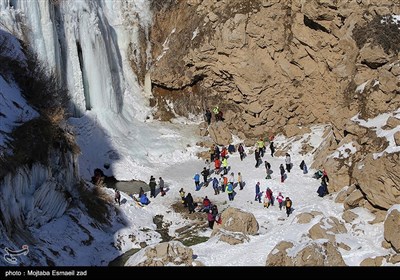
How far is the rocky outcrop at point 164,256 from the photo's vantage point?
80.2ft

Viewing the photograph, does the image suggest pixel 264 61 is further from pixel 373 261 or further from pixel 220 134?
pixel 373 261

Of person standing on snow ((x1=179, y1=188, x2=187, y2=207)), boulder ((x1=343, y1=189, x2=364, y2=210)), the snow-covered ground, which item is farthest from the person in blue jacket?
boulder ((x1=343, y1=189, x2=364, y2=210))

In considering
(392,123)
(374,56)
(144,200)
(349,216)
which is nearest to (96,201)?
(144,200)

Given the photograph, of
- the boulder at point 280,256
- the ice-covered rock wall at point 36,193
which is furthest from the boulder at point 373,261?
the ice-covered rock wall at point 36,193

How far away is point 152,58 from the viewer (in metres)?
44.8

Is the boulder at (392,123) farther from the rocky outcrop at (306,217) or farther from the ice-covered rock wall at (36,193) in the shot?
the ice-covered rock wall at (36,193)

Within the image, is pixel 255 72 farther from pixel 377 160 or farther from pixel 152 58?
pixel 377 160

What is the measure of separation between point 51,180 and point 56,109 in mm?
4081

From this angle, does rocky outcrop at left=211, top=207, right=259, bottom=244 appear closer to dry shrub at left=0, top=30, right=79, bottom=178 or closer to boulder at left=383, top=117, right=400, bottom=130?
dry shrub at left=0, top=30, right=79, bottom=178

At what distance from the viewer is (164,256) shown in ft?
80.6

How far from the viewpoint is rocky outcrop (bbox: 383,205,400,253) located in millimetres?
25766

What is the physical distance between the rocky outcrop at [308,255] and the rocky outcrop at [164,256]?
3.08m

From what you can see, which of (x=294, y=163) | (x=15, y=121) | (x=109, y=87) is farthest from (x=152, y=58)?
(x=15, y=121)

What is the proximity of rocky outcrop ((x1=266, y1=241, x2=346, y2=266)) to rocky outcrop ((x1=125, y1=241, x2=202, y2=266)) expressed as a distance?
3.08 metres
